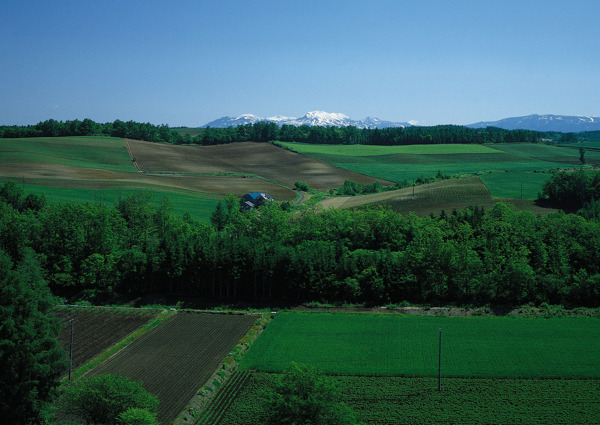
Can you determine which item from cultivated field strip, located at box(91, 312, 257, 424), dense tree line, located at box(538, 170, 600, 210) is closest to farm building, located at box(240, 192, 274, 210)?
cultivated field strip, located at box(91, 312, 257, 424)

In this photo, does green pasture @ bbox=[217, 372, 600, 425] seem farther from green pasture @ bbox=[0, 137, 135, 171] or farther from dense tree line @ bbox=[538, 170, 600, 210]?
green pasture @ bbox=[0, 137, 135, 171]

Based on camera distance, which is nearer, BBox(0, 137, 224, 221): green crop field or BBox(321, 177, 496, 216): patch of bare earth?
BBox(321, 177, 496, 216): patch of bare earth

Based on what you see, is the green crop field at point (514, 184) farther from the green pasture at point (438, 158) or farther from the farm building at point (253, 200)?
the farm building at point (253, 200)

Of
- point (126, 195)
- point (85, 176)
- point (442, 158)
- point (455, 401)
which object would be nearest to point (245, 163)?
point (85, 176)

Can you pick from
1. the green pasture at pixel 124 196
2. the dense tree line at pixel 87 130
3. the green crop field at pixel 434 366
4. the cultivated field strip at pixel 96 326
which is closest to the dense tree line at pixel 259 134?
the dense tree line at pixel 87 130

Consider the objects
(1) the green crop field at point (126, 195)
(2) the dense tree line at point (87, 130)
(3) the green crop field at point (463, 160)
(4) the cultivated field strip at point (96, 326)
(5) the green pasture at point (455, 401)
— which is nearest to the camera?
(5) the green pasture at point (455, 401)

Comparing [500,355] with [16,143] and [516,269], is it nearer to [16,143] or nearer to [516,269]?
[516,269]

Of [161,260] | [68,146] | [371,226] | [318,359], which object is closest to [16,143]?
[68,146]
